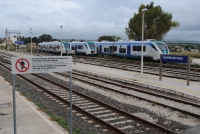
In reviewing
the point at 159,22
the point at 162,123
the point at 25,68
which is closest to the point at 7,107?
the point at 25,68

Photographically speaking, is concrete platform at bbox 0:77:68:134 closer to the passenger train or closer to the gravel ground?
the gravel ground

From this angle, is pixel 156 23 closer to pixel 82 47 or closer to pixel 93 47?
pixel 93 47

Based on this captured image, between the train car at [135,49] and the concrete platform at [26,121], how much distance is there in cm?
2080

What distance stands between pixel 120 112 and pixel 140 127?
1.53 metres

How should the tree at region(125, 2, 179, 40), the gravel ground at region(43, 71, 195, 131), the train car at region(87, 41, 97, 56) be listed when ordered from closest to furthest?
the gravel ground at region(43, 71, 195, 131)
the train car at region(87, 41, 97, 56)
the tree at region(125, 2, 179, 40)

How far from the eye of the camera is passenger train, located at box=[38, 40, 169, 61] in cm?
2843

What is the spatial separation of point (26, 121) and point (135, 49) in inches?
979

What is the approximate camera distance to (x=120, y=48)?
113 feet

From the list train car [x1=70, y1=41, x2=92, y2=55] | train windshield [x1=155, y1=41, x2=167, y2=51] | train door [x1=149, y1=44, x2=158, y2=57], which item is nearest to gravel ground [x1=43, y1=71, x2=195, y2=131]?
train door [x1=149, y1=44, x2=158, y2=57]

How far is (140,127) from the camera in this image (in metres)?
7.50

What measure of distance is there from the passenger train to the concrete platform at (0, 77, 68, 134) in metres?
17.3

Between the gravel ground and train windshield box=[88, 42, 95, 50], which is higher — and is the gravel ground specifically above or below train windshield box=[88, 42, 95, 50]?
below

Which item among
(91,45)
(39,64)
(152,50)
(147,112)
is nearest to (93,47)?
(91,45)

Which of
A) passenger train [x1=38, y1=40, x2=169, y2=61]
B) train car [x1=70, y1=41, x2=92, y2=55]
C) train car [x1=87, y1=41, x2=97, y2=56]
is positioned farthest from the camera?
train car [x1=70, y1=41, x2=92, y2=55]
